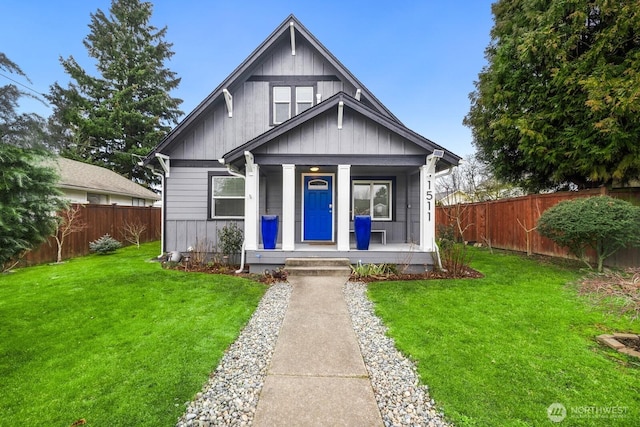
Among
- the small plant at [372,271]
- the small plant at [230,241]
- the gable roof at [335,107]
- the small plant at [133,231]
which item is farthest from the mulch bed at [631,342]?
the small plant at [133,231]

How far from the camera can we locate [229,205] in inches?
363

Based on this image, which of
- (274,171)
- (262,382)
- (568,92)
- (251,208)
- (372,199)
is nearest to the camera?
(262,382)

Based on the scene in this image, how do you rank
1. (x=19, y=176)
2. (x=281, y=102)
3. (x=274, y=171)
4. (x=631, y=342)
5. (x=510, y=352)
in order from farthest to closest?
(x=281, y=102)
(x=274, y=171)
(x=631, y=342)
(x=510, y=352)
(x=19, y=176)

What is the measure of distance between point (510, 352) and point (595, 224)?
5462 millimetres

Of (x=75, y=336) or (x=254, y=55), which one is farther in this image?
(x=254, y=55)

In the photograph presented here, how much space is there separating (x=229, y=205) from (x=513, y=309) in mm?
7839

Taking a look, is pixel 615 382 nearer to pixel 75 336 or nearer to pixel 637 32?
pixel 75 336

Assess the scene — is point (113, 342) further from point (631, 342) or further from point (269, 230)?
point (631, 342)

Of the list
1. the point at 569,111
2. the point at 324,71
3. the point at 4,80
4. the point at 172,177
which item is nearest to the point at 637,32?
the point at 569,111

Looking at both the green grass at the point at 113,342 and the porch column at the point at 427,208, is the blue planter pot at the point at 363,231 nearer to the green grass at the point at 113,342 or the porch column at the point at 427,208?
the porch column at the point at 427,208

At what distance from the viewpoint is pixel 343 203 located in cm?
723

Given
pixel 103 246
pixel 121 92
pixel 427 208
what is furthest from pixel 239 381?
pixel 121 92

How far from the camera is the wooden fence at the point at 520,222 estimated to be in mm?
7724

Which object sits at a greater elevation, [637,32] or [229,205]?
[637,32]
